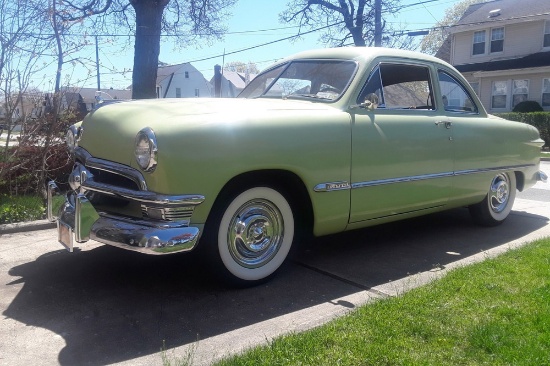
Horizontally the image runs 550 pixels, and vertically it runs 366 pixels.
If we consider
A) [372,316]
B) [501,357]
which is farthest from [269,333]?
[501,357]

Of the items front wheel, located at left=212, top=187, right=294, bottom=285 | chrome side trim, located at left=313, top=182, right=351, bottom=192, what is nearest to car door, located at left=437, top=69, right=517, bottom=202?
chrome side trim, located at left=313, top=182, right=351, bottom=192

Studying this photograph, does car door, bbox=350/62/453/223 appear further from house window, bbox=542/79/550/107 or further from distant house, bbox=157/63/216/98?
distant house, bbox=157/63/216/98

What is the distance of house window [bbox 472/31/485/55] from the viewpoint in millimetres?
27848

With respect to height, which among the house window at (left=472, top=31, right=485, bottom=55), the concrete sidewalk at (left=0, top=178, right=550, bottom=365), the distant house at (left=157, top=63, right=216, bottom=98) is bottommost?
the concrete sidewalk at (left=0, top=178, right=550, bottom=365)

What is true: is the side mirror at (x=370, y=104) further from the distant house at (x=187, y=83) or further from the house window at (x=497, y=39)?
the distant house at (x=187, y=83)

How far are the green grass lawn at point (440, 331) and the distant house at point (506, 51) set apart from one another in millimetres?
23184

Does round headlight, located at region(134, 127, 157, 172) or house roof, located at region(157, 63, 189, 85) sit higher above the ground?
house roof, located at region(157, 63, 189, 85)

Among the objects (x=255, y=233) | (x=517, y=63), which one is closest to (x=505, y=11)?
(x=517, y=63)

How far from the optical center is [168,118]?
3.64 meters

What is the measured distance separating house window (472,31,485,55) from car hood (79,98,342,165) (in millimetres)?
26349

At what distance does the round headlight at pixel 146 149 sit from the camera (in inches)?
135

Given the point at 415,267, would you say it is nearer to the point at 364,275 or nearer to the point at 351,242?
the point at 364,275

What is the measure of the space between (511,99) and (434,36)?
2786 centimetres

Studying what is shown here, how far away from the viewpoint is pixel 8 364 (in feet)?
9.48
